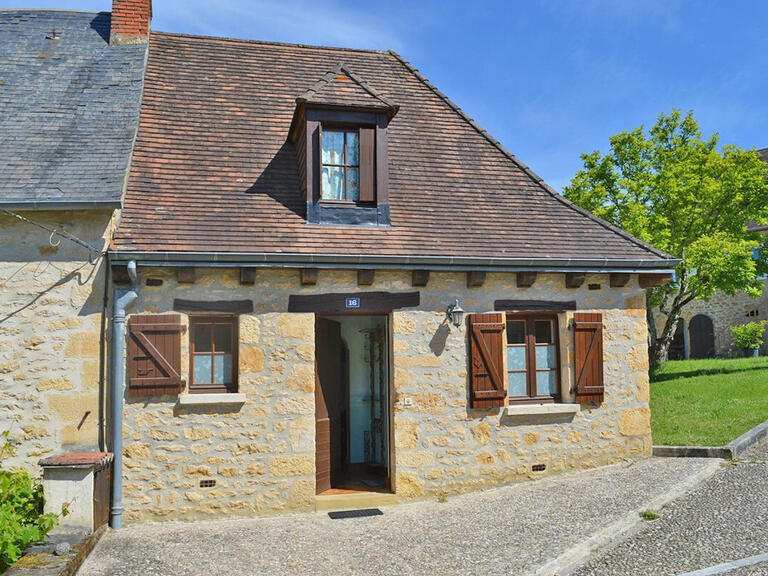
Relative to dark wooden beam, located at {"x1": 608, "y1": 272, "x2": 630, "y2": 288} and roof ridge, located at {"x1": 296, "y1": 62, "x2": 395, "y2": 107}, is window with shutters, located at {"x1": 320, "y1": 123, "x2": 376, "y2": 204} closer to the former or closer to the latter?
roof ridge, located at {"x1": 296, "y1": 62, "x2": 395, "y2": 107}

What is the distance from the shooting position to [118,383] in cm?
706

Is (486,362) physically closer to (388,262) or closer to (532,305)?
(532,305)

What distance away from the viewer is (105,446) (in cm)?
708

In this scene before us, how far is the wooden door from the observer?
7938 millimetres

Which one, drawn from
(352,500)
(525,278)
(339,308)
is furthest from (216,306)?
(525,278)

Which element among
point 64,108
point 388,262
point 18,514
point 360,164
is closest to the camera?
point 18,514

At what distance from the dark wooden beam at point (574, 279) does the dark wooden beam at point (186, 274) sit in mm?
4749

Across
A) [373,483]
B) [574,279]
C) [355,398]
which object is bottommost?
[373,483]

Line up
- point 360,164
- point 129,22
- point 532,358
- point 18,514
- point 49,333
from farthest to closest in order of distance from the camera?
point 129,22 < point 532,358 < point 360,164 < point 49,333 < point 18,514

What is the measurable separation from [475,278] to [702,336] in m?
22.7

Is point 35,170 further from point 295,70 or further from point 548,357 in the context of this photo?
point 548,357

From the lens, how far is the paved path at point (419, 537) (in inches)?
222

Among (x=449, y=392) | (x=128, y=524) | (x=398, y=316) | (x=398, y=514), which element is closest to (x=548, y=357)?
(x=449, y=392)

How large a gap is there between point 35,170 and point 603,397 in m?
7.58
